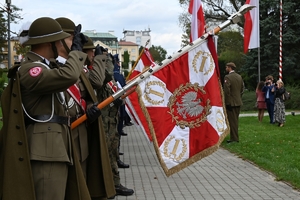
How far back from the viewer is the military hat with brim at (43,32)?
3791 millimetres

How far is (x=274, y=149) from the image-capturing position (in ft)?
38.0

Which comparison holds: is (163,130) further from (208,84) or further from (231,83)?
(231,83)

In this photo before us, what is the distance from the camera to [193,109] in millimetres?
5574

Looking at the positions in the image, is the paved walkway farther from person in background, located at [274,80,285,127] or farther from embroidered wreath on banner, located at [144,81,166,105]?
person in background, located at [274,80,285,127]

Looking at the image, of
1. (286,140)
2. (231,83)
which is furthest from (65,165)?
(286,140)

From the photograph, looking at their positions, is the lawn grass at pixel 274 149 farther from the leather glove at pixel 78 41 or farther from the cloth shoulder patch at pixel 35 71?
the cloth shoulder patch at pixel 35 71

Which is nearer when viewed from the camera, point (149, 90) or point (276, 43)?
point (149, 90)

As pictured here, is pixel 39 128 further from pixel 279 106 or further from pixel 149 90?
pixel 279 106

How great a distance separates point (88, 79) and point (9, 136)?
1.21 meters

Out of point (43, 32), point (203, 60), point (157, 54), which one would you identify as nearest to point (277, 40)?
point (203, 60)

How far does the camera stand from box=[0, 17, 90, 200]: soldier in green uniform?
3561 millimetres

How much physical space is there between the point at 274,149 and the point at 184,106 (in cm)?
660

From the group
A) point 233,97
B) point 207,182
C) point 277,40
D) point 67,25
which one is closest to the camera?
point 67,25

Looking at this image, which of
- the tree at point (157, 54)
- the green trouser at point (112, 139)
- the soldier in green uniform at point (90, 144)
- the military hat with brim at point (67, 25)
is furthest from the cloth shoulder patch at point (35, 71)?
the tree at point (157, 54)
